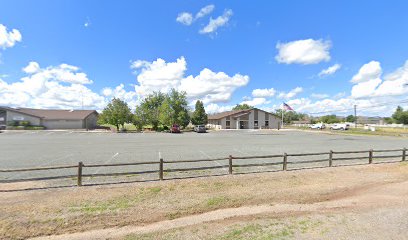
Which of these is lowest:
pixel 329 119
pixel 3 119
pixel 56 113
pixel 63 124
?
pixel 63 124

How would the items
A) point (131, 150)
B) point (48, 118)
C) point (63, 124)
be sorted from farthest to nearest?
point (63, 124), point (48, 118), point (131, 150)

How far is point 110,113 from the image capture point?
51469 mm

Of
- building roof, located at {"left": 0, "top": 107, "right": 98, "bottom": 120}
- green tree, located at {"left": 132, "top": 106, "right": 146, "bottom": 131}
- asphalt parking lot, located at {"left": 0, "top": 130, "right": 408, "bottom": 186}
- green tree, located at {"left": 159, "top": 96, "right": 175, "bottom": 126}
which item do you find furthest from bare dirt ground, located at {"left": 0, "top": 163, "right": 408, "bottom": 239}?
building roof, located at {"left": 0, "top": 107, "right": 98, "bottom": 120}

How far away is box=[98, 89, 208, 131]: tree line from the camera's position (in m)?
51.8

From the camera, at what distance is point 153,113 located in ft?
182

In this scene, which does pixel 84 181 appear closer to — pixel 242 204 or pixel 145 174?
pixel 145 174

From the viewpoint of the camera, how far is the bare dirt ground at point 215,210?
5.09 m

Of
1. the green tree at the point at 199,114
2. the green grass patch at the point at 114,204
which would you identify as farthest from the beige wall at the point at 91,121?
the green grass patch at the point at 114,204

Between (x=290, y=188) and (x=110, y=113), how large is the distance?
1960 inches

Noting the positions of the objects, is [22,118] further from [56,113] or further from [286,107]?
[286,107]

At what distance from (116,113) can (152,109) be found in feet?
32.0

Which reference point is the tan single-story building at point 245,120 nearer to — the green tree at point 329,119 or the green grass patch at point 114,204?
the green grass patch at point 114,204

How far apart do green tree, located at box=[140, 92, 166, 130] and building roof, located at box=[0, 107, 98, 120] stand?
47.9 ft

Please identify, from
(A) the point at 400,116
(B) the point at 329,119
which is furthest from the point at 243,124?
(A) the point at 400,116
